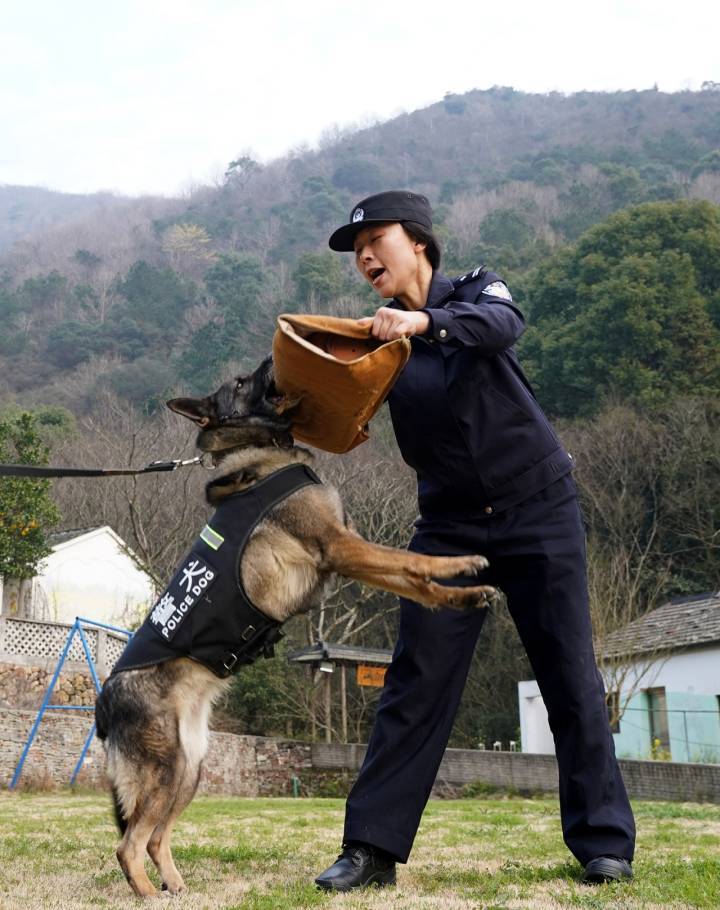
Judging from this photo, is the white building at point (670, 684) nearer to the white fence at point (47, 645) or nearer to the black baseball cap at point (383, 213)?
the white fence at point (47, 645)

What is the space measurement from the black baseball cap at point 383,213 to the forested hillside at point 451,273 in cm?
1983

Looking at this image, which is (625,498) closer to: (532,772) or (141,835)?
(532,772)

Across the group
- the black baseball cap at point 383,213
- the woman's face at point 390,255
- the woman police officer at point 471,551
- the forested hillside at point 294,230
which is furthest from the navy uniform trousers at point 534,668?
the forested hillside at point 294,230

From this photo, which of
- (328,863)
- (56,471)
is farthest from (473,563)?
(56,471)

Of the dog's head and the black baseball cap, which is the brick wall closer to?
the dog's head

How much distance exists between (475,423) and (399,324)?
63 cm

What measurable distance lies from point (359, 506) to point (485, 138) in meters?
92.0

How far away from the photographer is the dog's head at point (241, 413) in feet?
14.2

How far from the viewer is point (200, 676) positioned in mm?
3891

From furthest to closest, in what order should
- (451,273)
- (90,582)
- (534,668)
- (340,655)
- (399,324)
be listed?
(451,273)
(90,582)
(340,655)
(534,668)
(399,324)

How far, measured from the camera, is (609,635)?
2336 centimetres

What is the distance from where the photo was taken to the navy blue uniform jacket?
411 cm

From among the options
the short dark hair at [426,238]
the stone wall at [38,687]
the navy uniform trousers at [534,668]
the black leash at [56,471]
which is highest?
the short dark hair at [426,238]

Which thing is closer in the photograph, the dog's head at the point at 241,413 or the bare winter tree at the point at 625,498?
the dog's head at the point at 241,413
